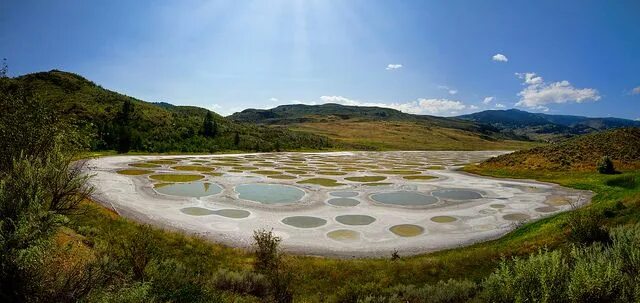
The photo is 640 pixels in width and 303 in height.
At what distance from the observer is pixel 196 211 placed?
90.8 feet

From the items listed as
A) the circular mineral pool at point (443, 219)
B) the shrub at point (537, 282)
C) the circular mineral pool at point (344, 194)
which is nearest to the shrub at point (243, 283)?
the shrub at point (537, 282)

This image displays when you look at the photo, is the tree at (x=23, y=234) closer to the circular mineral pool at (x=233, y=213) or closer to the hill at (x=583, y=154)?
the circular mineral pool at (x=233, y=213)

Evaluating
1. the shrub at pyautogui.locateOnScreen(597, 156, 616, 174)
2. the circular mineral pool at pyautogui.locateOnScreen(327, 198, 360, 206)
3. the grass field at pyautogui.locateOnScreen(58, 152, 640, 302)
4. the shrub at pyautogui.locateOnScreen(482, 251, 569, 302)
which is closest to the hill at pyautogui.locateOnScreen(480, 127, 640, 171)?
the shrub at pyautogui.locateOnScreen(597, 156, 616, 174)

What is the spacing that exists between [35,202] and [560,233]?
21.6m

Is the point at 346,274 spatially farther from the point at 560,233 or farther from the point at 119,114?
the point at 119,114

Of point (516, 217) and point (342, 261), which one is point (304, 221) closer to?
point (342, 261)

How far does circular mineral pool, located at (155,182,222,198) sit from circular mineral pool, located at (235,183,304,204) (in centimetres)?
258

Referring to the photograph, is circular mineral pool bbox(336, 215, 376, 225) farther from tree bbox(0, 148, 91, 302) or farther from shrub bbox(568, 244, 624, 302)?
tree bbox(0, 148, 91, 302)

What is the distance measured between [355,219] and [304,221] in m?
3.86

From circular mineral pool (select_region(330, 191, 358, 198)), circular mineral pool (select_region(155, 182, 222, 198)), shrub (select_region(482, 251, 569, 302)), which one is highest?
shrub (select_region(482, 251, 569, 302))

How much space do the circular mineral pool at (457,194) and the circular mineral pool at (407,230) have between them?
12019 millimetres

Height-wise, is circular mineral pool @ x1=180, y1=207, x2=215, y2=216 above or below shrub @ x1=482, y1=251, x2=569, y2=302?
below

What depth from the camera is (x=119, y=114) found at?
91000 millimetres

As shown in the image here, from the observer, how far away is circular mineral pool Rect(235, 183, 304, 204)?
3310cm
